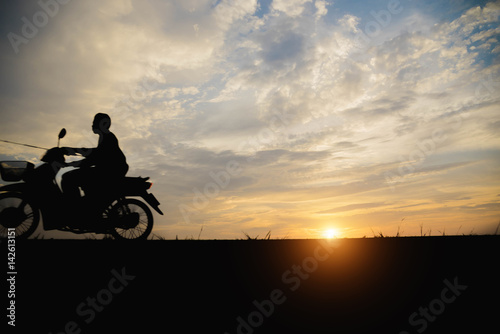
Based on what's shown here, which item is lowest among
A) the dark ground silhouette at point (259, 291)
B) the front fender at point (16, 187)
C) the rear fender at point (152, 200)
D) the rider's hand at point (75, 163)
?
the dark ground silhouette at point (259, 291)

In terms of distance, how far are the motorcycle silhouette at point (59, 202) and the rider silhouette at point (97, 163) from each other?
4.6 inches

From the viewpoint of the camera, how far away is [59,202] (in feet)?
19.5

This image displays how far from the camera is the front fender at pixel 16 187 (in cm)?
577

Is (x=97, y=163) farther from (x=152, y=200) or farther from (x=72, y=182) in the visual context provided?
(x=152, y=200)

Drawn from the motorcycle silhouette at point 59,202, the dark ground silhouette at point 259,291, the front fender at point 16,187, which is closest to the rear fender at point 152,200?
the motorcycle silhouette at point 59,202

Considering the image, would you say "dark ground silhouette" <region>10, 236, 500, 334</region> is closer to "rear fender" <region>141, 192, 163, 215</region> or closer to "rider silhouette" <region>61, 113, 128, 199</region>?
"rider silhouette" <region>61, 113, 128, 199</region>

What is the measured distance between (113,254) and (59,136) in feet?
10.1

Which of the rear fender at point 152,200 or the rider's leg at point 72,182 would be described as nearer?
the rider's leg at point 72,182

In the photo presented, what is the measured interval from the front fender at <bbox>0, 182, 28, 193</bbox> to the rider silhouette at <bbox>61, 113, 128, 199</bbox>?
647mm

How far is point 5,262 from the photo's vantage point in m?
3.33

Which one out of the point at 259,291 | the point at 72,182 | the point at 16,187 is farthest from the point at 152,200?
the point at 259,291

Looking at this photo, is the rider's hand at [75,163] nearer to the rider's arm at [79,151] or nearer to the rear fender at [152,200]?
the rider's arm at [79,151]

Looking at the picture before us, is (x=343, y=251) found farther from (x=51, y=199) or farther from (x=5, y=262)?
(x=51, y=199)

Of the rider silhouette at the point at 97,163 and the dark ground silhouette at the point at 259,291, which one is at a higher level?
the rider silhouette at the point at 97,163
